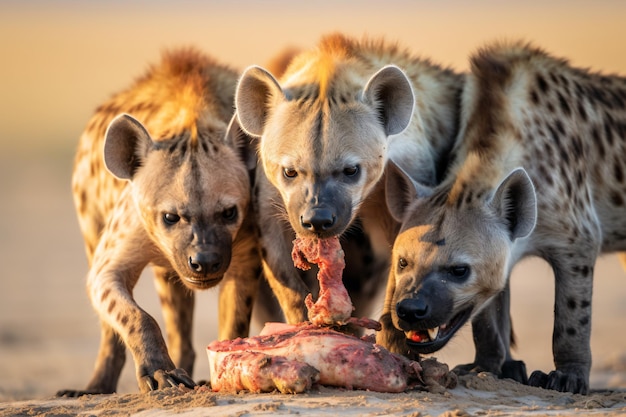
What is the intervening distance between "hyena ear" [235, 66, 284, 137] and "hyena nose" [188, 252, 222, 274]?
0.62m

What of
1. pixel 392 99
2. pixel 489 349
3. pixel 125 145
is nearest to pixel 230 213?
pixel 125 145

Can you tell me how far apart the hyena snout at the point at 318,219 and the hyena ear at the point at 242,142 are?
96cm

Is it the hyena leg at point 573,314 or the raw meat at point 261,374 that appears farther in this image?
the hyena leg at point 573,314

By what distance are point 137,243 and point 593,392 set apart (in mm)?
2347

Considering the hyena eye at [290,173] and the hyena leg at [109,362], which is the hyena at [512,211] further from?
the hyena leg at [109,362]

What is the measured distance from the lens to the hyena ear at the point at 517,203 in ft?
19.2

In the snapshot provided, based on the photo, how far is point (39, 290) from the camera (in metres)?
13.6

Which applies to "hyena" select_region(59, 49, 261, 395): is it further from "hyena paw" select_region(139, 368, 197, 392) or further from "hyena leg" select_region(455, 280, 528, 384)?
"hyena leg" select_region(455, 280, 528, 384)

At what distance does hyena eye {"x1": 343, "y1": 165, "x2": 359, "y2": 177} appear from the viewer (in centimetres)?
571

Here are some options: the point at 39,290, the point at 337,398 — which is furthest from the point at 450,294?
the point at 39,290

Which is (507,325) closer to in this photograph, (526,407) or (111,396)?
(526,407)

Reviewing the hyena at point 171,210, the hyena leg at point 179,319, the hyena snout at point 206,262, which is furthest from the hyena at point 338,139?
the hyena leg at point 179,319

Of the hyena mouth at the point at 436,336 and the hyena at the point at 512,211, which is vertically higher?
the hyena at the point at 512,211

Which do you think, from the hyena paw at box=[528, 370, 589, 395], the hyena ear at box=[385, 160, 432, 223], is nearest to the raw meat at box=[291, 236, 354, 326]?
the hyena ear at box=[385, 160, 432, 223]
